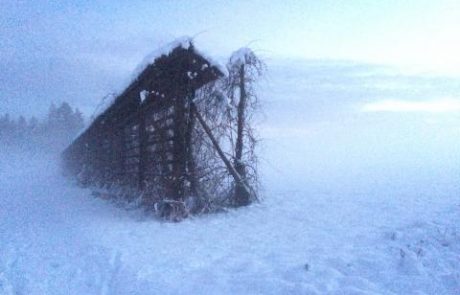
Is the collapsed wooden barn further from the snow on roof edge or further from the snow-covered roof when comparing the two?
the snow-covered roof

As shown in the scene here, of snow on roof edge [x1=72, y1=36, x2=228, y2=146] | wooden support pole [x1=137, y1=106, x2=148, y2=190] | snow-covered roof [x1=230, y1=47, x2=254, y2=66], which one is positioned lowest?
wooden support pole [x1=137, y1=106, x2=148, y2=190]

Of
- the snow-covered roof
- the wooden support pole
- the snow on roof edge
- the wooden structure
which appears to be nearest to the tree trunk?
the snow-covered roof

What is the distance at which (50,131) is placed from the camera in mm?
85750

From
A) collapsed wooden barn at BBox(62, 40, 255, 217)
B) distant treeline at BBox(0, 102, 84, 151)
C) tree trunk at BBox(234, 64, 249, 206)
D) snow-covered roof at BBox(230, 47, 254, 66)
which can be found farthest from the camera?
distant treeline at BBox(0, 102, 84, 151)

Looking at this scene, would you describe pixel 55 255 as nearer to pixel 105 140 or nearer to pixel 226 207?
pixel 226 207

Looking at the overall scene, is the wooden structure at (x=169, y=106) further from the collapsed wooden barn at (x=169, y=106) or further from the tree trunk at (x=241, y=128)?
the tree trunk at (x=241, y=128)

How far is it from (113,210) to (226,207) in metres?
2.94

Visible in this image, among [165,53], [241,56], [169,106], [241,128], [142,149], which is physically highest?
[241,56]

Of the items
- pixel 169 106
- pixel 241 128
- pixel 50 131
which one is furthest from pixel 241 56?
pixel 50 131

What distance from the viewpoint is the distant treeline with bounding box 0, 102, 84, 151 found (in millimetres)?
84000

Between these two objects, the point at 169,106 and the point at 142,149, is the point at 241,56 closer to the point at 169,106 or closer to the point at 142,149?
the point at 169,106

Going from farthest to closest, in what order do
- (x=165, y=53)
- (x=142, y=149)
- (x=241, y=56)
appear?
(x=241, y=56) → (x=142, y=149) → (x=165, y=53)

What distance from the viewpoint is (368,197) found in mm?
13992

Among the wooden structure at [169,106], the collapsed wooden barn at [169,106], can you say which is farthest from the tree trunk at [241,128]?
the wooden structure at [169,106]
